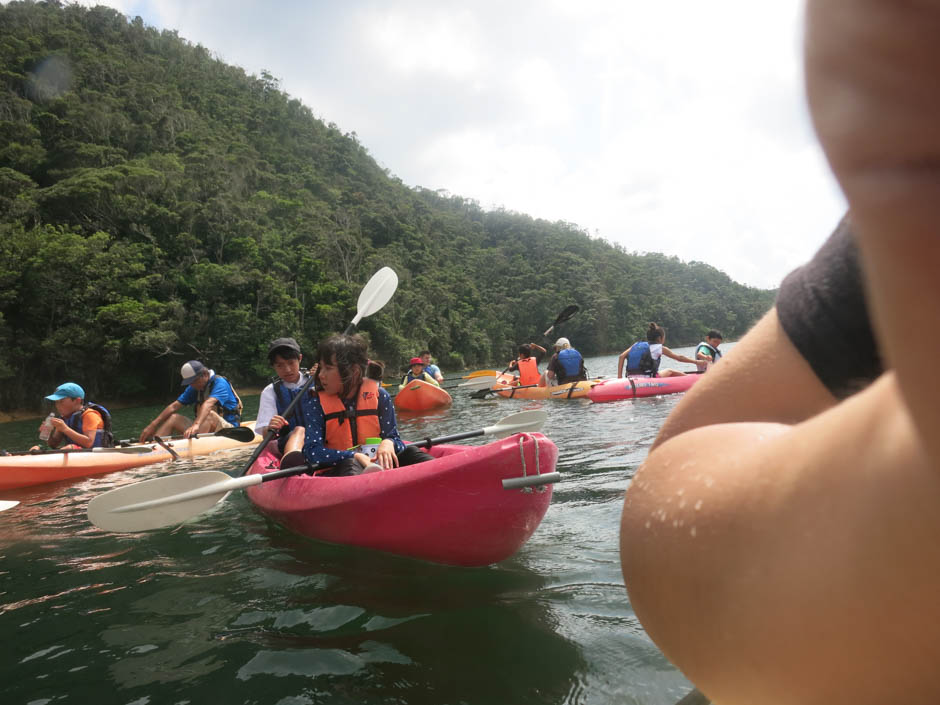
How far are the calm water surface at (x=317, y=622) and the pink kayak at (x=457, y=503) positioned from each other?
0.42 feet

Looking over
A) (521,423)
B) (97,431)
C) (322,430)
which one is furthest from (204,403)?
(521,423)

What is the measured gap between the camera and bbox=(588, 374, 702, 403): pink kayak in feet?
30.3

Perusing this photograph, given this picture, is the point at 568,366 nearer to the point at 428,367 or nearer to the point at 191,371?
the point at 428,367

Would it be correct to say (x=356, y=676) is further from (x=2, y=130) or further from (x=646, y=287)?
(x=646, y=287)

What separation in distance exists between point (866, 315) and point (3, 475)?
7578 mm

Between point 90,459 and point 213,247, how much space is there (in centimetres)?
3018

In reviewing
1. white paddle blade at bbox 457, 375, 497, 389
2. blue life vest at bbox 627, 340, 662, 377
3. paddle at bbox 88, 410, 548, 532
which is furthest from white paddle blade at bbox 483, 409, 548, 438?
white paddle blade at bbox 457, 375, 497, 389

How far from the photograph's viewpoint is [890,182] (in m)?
0.23

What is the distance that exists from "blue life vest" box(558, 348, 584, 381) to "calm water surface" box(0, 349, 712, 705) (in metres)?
6.81

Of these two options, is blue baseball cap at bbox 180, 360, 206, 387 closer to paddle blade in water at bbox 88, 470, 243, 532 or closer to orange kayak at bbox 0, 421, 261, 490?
orange kayak at bbox 0, 421, 261, 490

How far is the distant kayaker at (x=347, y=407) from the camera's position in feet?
13.1

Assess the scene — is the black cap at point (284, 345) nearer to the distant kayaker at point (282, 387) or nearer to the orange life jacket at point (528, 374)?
the distant kayaker at point (282, 387)

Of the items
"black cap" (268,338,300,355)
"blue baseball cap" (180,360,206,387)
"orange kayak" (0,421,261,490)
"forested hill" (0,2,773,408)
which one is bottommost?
"orange kayak" (0,421,261,490)

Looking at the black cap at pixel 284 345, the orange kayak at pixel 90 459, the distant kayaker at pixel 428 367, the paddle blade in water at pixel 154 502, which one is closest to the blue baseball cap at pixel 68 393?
the orange kayak at pixel 90 459
